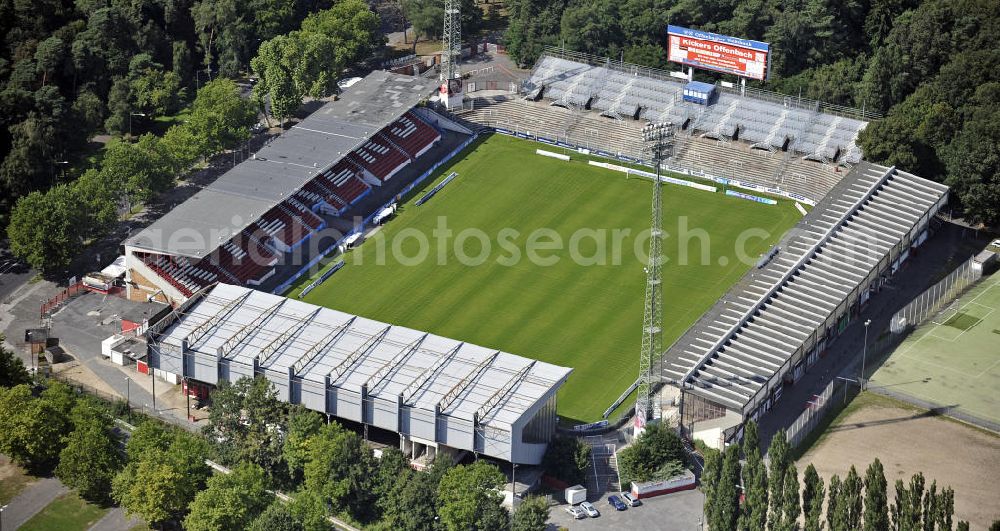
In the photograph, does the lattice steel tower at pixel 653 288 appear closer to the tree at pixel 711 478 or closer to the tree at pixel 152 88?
the tree at pixel 711 478

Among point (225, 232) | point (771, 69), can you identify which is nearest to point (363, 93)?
point (225, 232)

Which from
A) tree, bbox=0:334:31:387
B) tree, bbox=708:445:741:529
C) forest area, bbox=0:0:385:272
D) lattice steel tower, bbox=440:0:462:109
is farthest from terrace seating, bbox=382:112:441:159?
tree, bbox=708:445:741:529

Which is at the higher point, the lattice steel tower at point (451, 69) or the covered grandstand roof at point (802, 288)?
the lattice steel tower at point (451, 69)

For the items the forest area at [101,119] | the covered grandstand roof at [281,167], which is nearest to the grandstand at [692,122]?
the covered grandstand roof at [281,167]

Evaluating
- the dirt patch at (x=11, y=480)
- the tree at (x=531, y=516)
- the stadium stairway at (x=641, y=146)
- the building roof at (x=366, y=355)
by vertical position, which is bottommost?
the dirt patch at (x=11, y=480)

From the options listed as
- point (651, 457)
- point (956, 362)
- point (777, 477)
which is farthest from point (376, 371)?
point (956, 362)

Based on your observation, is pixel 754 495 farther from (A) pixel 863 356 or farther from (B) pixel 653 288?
(A) pixel 863 356

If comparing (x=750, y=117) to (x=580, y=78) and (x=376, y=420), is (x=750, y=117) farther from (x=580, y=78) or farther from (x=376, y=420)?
(x=376, y=420)
